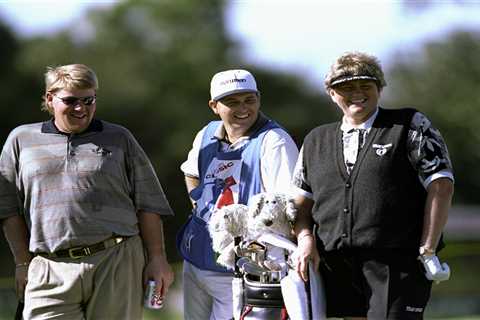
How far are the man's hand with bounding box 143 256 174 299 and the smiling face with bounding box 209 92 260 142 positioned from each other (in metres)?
0.77

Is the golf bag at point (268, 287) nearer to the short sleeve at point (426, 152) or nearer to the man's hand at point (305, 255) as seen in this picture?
the man's hand at point (305, 255)

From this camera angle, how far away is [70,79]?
538 centimetres

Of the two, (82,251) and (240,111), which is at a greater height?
(240,111)

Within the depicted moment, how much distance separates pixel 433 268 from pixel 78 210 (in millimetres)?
1776

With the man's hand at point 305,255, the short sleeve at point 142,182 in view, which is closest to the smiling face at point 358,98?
the man's hand at point 305,255

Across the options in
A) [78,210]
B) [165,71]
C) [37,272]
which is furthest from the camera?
[165,71]

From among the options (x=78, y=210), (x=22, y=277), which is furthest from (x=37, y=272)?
(x=78, y=210)

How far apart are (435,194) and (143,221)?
1.58m

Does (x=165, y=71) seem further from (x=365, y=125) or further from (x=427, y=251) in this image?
(x=427, y=251)

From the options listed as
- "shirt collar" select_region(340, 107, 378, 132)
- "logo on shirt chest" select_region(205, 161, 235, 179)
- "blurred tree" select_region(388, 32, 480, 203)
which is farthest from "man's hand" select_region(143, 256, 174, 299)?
"blurred tree" select_region(388, 32, 480, 203)

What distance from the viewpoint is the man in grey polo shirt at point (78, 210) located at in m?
5.29

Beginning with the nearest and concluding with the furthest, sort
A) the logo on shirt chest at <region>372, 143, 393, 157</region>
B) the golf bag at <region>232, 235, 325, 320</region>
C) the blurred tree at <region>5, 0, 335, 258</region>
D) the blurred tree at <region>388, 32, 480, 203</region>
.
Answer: the logo on shirt chest at <region>372, 143, 393, 157</region>, the golf bag at <region>232, 235, 325, 320</region>, the blurred tree at <region>5, 0, 335, 258</region>, the blurred tree at <region>388, 32, 480, 203</region>

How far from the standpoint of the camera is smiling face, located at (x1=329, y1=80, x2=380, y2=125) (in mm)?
5016

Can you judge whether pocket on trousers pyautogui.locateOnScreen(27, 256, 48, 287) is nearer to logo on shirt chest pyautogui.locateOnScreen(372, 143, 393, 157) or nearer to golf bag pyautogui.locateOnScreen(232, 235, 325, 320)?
golf bag pyautogui.locateOnScreen(232, 235, 325, 320)
